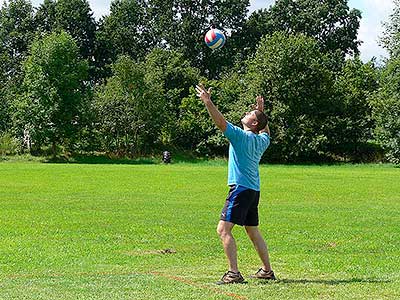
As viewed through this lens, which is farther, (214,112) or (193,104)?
(193,104)

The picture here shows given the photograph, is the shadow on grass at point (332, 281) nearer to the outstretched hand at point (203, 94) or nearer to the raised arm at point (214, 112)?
the raised arm at point (214, 112)

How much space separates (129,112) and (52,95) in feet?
25.6

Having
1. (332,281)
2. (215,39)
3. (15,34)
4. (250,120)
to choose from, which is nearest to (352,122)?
(15,34)

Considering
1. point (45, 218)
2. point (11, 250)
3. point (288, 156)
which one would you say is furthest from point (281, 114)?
point (11, 250)

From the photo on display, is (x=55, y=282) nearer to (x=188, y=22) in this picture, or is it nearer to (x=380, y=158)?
(x=380, y=158)

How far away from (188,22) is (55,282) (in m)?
80.8

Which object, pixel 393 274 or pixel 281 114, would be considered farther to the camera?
pixel 281 114

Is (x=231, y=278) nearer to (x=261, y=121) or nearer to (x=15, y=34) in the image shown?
(x=261, y=121)

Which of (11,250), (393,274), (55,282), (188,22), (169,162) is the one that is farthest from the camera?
(188,22)

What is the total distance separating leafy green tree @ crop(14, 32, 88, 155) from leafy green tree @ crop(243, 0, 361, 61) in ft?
96.5

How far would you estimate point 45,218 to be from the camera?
18203 mm

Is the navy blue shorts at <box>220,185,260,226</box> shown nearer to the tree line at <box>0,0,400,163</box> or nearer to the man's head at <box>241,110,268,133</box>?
the man's head at <box>241,110,268,133</box>

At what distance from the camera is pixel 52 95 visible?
65875 mm

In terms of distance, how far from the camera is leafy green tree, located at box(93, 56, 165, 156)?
68250 mm
